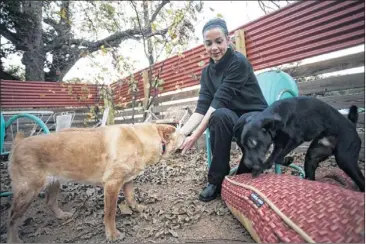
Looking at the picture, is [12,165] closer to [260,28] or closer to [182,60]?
[260,28]

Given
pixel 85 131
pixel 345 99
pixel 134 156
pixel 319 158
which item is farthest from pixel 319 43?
pixel 85 131

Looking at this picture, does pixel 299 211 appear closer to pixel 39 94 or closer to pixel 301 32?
pixel 301 32

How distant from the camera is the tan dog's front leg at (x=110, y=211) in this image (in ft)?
6.14

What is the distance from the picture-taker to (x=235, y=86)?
2299 millimetres

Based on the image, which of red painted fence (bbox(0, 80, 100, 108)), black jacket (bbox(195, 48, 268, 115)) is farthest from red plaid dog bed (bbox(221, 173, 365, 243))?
red painted fence (bbox(0, 80, 100, 108))

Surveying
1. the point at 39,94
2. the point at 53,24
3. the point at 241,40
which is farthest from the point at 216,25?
the point at 39,94

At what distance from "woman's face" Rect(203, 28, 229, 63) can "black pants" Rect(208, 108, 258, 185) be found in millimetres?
607

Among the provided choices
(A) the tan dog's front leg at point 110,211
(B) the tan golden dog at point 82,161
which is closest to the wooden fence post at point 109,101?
(B) the tan golden dog at point 82,161

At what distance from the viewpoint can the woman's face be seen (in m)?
2.30

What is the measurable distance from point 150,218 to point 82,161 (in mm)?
768

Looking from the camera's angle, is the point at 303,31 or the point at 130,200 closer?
the point at 130,200

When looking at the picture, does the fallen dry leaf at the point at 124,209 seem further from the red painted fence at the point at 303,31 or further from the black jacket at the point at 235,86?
the red painted fence at the point at 303,31

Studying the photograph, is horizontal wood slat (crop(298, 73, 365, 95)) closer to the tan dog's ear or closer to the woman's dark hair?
the woman's dark hair

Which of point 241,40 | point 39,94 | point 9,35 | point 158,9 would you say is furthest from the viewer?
point 39,94
